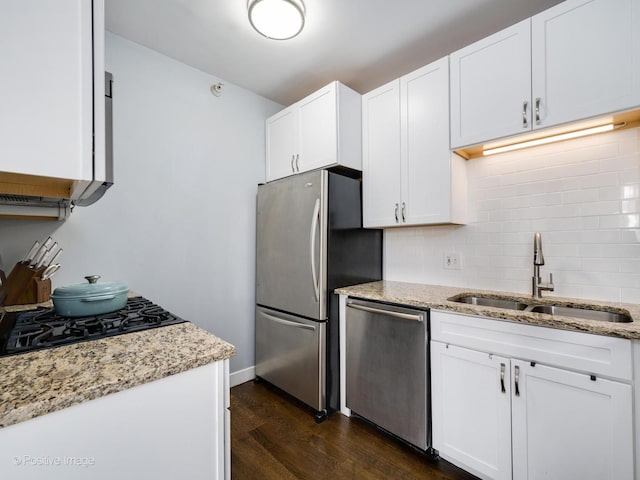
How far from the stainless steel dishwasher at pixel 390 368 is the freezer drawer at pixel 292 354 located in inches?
8.2

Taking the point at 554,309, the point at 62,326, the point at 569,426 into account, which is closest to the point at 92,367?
the point at 62,326

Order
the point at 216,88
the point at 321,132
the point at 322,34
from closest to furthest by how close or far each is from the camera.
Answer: the point at 322,34 < the point at 321,132 < the point at 216,88

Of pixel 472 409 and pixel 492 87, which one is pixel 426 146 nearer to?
pixel 492 87

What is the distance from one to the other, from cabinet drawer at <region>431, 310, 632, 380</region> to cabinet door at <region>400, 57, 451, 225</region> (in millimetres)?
699

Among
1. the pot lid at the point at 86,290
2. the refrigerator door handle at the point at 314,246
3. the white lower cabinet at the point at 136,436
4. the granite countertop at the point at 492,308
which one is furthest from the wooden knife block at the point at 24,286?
the granite countertop at the point at 492,308

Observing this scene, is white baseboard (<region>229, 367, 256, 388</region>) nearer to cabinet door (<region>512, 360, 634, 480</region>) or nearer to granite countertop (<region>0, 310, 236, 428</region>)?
granite countertop (<region>0, 310, 236, 428</region>)

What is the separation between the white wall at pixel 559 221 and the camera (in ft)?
5.22

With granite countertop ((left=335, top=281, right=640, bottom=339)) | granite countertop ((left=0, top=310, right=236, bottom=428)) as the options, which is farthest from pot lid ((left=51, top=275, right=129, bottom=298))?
granite countertop ((left=335, top=281, right=640, bottom=339))

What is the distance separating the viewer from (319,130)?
2.35 metres

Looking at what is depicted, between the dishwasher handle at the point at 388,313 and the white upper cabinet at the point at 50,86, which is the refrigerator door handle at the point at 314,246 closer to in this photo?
the dishwasher handle at the point at 388,313

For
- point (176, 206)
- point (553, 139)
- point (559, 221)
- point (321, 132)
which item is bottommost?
point (559, 221)

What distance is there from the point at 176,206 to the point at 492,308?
2161 millimetres

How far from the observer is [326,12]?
5.86 feet

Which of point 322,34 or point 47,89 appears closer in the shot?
point 47,89
